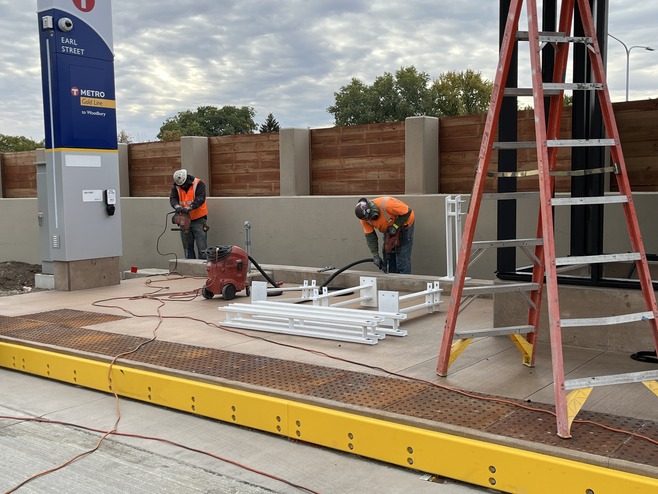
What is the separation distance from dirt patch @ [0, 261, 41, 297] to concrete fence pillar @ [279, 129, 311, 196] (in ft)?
16.8

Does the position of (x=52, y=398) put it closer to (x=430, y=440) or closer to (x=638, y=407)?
(x=430, y=440)

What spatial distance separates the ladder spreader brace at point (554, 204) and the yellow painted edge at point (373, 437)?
35 cm

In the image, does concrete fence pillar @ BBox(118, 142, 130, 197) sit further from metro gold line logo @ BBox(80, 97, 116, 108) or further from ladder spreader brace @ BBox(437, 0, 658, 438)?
ladder spreader brace @ BBox(437, 0, 658, 438)

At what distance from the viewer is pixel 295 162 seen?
1342 cm

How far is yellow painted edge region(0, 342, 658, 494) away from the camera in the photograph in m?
3.40

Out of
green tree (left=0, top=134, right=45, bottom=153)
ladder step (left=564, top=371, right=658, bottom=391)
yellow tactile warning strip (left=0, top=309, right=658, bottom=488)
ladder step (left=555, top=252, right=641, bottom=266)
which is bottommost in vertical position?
yellow tactile warning strip (left=0, top=309, right=658, bottom=488)

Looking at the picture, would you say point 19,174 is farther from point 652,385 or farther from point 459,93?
point 459,93

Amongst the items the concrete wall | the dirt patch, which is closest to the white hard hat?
the concrete wall

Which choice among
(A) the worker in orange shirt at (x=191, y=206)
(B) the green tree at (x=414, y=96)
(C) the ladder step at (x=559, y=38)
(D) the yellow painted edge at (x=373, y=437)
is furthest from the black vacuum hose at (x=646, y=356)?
(B) the green tree at (x=414, y=96)

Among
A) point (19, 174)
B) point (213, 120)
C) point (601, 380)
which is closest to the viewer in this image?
point (601, 380)

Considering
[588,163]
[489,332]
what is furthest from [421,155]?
[489,332]

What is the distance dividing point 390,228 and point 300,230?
121 inches

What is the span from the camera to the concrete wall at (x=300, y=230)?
9344 mm

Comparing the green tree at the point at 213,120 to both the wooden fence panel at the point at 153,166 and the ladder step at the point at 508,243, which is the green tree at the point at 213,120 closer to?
the wooden fence panel at the point at 153,166
